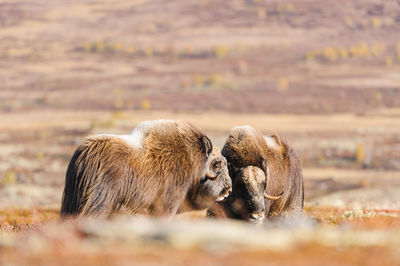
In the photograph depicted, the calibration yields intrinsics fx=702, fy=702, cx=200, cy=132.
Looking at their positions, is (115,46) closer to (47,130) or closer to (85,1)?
(85,1)

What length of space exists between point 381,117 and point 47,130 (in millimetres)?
29320

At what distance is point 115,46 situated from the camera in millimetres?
106250

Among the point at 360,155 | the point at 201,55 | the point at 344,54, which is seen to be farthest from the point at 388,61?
the point at 360,155

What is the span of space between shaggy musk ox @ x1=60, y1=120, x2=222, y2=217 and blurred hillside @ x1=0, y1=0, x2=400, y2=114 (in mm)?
60263

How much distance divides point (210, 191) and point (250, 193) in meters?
0.78

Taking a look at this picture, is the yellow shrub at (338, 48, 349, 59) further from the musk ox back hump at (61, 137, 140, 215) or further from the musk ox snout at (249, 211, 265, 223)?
the musk ox back hump at (61, 137, 140, 215)

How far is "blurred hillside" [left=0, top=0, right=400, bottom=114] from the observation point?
73625mm

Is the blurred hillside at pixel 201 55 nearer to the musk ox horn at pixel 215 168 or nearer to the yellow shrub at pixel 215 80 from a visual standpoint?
the yellow shrub at pixel 215 80

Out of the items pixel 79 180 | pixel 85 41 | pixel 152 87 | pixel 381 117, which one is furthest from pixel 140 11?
pixel 79 180

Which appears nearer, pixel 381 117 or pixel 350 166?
pixel 350 166

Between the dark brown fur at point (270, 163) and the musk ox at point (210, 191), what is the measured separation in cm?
59

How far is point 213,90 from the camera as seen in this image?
78.2 metres

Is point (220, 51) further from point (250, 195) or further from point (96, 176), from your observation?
point (96, 176)

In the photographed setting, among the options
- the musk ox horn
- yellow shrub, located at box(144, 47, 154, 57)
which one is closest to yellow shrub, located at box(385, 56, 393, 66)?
yellow shrub, located at box(144, 47, 154, 57)
